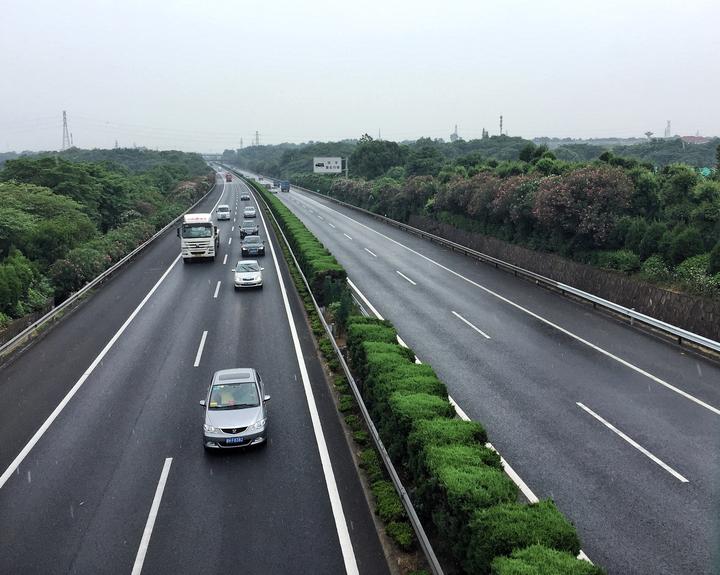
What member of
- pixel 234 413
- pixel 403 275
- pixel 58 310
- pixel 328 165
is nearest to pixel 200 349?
pixel 234 413

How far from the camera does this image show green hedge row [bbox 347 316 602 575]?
7.89 m

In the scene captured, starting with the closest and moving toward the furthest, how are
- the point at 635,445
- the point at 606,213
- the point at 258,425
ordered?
the point at 635,445, the point at 258,425, the point at 606,213

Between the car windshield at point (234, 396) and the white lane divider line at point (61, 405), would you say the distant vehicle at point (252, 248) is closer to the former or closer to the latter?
the white lane divider line at point (61, 405)

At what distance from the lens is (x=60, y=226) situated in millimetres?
41812

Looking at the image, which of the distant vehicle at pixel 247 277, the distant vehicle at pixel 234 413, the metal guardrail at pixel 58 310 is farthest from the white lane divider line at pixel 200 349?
the distant vehicle at pixel 247 277

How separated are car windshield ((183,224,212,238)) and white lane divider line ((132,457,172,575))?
28007mm

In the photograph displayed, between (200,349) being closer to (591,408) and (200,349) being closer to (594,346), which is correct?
(591,408)

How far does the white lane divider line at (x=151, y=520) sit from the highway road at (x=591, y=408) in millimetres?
7686

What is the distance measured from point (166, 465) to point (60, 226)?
112ft

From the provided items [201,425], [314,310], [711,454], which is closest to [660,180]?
[314,310]

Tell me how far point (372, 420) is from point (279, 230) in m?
41.0

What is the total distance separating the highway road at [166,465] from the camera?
34.1ft

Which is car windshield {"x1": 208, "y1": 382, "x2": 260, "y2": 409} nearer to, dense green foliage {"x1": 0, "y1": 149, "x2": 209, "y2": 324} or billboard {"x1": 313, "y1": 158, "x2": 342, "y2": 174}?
dense green foliage {"x1": 0, "y1": 149, "x2": 209, "y2": 324}

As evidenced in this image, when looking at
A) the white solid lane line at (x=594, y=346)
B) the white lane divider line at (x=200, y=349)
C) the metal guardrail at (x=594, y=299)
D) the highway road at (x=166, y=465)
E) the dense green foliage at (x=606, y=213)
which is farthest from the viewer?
the dense green foliage at (x=606, y=213)
